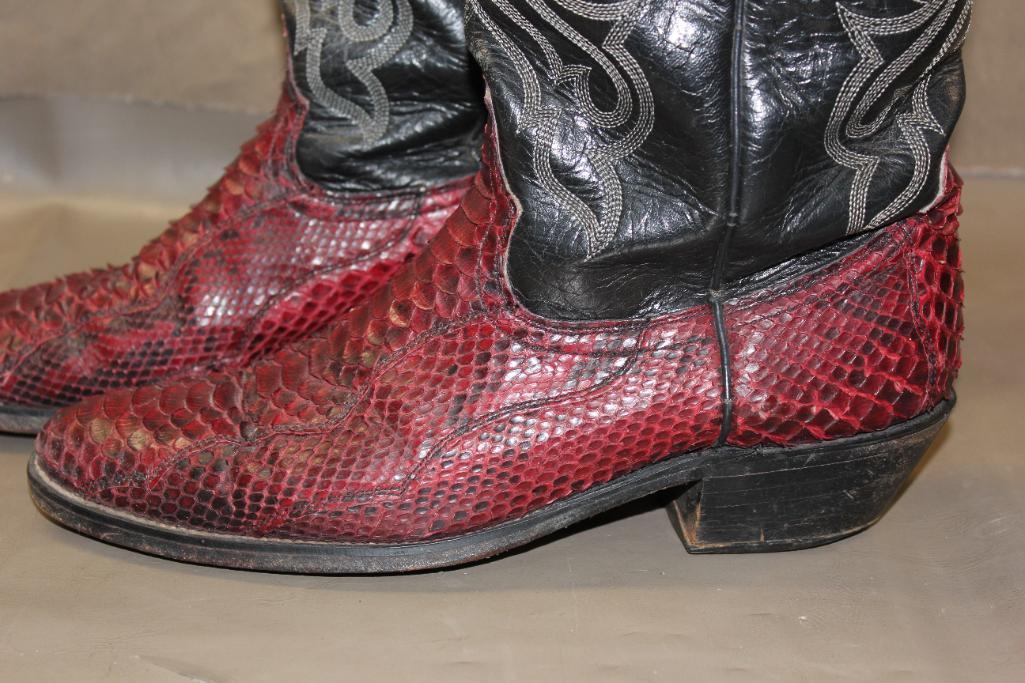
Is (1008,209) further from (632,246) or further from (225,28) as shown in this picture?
(225,28)

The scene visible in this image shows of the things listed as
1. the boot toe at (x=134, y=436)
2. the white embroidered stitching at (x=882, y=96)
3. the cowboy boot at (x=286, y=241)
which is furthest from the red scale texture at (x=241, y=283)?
the white embroidered stitching at (x=882, y=96)

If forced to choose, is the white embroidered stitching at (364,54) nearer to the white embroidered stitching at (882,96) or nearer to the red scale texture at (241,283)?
the red scale texture at (241,283)

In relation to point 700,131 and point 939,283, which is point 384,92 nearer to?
point 700,131

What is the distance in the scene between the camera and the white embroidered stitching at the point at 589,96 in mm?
1029

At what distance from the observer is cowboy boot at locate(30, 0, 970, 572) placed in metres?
1.06

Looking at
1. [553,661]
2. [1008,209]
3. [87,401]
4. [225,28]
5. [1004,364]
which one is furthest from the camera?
[225,28]

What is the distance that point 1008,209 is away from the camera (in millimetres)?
2182

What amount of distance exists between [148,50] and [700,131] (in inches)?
64.8

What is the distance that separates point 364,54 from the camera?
1438 millimetres

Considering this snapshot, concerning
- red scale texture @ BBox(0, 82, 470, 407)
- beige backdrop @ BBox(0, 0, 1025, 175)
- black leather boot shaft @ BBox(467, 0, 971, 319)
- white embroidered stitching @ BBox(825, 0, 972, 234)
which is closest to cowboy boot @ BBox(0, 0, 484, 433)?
red scale texture @ BBox(0, 82, 470, 407)

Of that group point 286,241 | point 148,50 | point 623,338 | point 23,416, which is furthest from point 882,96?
point 148,50

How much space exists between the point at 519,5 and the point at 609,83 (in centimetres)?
10

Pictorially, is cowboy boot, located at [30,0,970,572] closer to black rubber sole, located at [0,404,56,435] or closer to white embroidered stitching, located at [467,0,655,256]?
white embroidered stitching, located at [467,0,655,256]

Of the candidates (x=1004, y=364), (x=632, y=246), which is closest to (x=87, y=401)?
(x=632, y=246)
